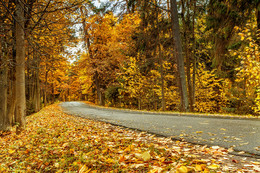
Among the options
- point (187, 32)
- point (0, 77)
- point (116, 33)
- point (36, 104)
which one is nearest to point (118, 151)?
point (0, 77)

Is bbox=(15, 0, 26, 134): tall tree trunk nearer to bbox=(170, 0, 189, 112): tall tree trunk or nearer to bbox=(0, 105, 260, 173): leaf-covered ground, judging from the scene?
bbox=(0, 105, 260, 173): leaf-covered ground

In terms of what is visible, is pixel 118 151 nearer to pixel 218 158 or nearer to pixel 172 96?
pixel 218 158

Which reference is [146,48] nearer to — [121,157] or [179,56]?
[179,56]

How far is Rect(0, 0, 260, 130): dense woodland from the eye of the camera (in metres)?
6.51

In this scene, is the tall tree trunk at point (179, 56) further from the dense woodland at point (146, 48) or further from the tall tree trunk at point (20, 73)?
the tall tree trunk at point (20, 73)

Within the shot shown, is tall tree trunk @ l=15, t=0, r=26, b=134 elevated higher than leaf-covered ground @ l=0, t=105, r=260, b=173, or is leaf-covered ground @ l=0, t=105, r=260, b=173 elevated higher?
tall tree trunk @ l=15, t=0, r=26, b=134

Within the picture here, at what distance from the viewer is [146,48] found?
1271 cm

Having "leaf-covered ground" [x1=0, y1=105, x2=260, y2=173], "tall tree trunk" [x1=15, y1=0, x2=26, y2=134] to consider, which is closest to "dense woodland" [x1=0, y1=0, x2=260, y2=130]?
"tall tree trunk" [x1=15, y1=0, x2=26, y2=134]

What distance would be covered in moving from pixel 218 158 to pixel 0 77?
27.2 ft

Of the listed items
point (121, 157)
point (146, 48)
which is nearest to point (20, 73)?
point (121, 157)

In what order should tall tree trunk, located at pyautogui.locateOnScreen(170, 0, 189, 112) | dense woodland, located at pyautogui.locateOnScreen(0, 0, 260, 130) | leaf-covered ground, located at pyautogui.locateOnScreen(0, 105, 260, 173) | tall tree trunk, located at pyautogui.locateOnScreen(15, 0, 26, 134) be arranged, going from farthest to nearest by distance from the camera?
tall tree trunk, located at pyautogui.locateOnScreen(170, 0, 189, 112)
dense woodland, located at pyautogui.locateOnScreen(0, 0, 260, 130)
tall tree trunk, located at pyautogui.locateOnScreen(15, 0, 26, 134)
leaf-covered ground, located at pyautogui.locateOnScreen(0, 105, 260, 173)

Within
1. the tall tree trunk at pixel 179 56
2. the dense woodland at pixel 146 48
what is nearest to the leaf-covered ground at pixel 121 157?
the dense woodland at pixel 146 48

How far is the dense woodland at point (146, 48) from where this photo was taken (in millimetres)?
6508

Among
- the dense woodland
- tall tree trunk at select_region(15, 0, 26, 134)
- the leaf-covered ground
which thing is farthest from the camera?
the dense woodland
